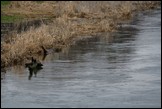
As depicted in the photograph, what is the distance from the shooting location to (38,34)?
30953 millimetres

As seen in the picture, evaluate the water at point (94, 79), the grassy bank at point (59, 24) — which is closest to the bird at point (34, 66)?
the water at point (94, 79)

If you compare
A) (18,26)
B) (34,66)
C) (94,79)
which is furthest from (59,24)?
(94,79)

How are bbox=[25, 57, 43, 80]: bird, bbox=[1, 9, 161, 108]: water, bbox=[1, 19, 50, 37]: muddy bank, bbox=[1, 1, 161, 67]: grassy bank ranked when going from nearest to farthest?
bbox=[1, 9, 161, 108]: water, bbox=[25, 57, 43, 80]: bird, bbox=[1, 1, 161, 67]: grassy bank, bbox=[1, 19, 50, 37]: muddy bank

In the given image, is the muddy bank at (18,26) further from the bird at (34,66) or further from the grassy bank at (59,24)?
the bird at (34,66)

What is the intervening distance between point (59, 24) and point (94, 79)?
1622 cm

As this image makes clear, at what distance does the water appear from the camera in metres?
19.8

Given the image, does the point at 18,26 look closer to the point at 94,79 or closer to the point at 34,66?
the point at 34,66

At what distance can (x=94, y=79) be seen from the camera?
23594 mm

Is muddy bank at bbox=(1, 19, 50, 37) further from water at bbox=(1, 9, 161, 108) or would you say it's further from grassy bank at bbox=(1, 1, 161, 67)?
water at bbox=(1, 9, 161, 108)

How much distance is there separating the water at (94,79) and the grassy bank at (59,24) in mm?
1174

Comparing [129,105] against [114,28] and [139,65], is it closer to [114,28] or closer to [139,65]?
[139,65]

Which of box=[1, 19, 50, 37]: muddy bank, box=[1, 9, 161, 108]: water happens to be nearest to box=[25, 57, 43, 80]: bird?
box=[1, 9, 161, 108]: water

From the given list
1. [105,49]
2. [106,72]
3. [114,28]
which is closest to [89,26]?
[114,28]

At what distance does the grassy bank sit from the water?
1.17 metres
